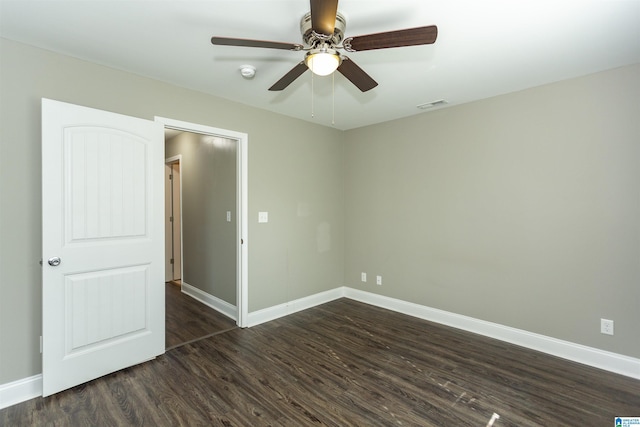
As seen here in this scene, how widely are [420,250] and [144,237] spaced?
3.01 metres

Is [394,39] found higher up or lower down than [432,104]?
lower down

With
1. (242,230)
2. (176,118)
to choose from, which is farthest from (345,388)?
(176,118)

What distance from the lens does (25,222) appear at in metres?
2.20

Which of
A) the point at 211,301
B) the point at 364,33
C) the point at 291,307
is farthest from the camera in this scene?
the point at 211,301

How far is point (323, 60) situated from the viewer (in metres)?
1.66

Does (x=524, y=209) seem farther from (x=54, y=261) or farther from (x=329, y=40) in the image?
(x=54, y=261)

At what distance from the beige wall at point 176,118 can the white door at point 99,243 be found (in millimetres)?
182

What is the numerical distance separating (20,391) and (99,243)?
1121mm

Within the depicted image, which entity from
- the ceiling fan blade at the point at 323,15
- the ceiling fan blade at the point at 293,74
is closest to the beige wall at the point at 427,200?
the ceiling fan blade at the point at 293,74

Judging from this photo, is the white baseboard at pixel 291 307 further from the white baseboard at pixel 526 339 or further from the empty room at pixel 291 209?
the white baseboard at pixel 526 339

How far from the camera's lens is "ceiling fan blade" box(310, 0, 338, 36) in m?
1.37

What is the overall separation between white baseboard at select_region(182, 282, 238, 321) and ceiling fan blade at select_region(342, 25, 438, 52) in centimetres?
310

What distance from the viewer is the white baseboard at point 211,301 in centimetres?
373

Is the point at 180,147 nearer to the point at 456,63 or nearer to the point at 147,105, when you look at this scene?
the point at 147,105
